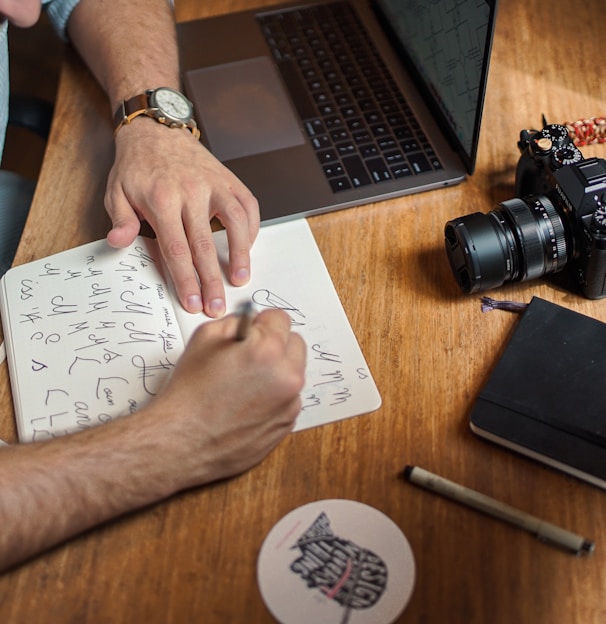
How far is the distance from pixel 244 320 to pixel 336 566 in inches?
8.8

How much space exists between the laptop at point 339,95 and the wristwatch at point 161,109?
0.17 feet

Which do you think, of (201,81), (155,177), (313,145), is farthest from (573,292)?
(201,81)

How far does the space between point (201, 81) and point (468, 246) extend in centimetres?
53

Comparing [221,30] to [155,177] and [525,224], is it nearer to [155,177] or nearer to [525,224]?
→ [155,177]

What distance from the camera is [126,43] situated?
1.03 meters

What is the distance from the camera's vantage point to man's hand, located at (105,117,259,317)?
80cm

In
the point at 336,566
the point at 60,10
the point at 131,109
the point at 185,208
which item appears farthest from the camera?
the point at 60,10

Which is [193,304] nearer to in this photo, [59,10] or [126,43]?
[126,43]

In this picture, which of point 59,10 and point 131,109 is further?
point 59,10

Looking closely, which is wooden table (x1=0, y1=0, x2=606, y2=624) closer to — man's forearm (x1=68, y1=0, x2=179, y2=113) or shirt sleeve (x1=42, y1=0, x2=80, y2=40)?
man's forearm (x1=68, y1=0, x2=179, y2=113)

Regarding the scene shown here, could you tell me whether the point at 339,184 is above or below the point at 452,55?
below

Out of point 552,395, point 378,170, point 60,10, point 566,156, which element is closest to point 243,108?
point 378,170

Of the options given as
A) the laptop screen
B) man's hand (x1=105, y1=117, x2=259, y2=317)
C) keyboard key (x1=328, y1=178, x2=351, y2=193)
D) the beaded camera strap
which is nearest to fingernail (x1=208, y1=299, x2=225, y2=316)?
man's hand (x1=105, y1=117, x2=259, y2=317)

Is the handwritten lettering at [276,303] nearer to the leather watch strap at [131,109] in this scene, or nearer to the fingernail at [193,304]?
the fingernail at [193,304]
